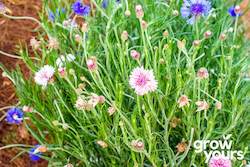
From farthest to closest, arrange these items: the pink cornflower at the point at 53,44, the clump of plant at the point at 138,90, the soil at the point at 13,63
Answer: the soil at the point at 13,63, the pink cornflower at the point at 53,44, the clump of plant at the point at 138,90

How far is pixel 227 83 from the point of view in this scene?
201cm

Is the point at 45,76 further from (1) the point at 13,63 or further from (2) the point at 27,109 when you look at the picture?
(1) the point at 13,63

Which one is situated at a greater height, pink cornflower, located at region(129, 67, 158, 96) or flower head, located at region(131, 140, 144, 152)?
pink cornflower, located at region(129, 67, 158, 96)

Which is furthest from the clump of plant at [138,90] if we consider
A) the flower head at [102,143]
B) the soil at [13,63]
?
the soil at [13,63]

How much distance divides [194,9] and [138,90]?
485 millimetres

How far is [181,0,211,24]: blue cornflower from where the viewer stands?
1.98 meters

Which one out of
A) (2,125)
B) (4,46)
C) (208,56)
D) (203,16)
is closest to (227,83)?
(208,56)

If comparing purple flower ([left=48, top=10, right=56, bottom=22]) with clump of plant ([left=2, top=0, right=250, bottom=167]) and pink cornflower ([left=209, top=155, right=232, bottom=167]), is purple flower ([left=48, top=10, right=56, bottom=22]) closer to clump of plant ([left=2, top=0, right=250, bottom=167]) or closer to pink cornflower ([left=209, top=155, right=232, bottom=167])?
clump of plant ([left=2, top=0, right=250, bottom=167])

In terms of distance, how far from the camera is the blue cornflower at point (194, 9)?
1979mm

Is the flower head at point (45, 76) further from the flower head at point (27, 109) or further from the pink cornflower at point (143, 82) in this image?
the pink cornflower at point (143, 82)

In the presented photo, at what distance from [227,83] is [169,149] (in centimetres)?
34

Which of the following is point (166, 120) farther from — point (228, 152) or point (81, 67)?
point (81, 67)

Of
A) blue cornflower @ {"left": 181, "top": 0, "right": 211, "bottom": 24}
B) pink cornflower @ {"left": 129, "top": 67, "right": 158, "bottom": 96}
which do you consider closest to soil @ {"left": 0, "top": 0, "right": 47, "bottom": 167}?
blue cornflower @ {"left": 181, "top": 0, "right": 211, "bottom": 24}

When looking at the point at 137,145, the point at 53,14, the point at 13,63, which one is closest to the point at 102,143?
the point at 137,145
